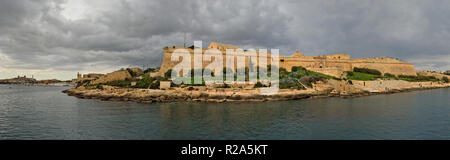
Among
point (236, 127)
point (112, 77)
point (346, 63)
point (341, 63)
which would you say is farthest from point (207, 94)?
point (346, 63)

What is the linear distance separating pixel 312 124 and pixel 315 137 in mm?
3045

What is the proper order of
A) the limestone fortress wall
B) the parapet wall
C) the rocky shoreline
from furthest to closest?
1. the parapet wall
2. the limestone fortress wall
3. the rocky shoreline

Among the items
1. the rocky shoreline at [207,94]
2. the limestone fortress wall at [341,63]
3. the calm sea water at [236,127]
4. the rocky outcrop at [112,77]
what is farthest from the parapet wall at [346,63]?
the calm sea water at [236,127]

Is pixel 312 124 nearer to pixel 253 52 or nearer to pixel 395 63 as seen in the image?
pixel 253 52

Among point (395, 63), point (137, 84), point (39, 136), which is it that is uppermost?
point (395, 63)

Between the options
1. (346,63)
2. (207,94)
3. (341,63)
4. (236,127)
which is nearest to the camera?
(236,127)

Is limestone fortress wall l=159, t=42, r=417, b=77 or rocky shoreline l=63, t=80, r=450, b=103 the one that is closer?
rocky shoreline l=63, t=80, r=450, b=103

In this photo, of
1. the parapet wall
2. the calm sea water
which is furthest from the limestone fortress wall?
the calm sea water

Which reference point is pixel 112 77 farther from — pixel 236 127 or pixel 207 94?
pixel 236 127

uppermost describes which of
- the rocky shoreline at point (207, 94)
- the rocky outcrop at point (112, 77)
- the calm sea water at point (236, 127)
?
the rocky outcrop at point (112, 77)

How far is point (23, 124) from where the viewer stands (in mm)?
15281

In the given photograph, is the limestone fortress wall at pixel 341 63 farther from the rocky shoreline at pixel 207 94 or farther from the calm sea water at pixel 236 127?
the calm sea water at pixel 236 127

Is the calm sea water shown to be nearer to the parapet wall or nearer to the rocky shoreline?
the rocky shoreline
